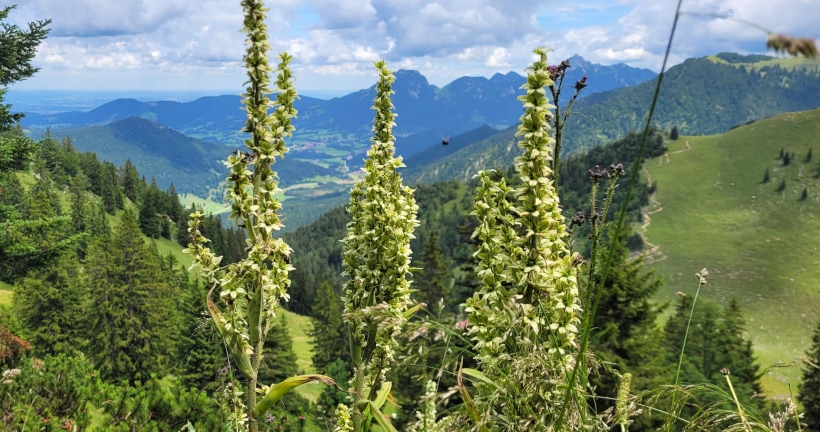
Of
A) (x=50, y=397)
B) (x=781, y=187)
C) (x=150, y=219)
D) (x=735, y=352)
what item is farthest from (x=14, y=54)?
(x=781, y=187)

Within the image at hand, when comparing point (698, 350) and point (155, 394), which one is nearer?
point (155, 394)

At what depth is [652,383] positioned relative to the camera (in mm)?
23312

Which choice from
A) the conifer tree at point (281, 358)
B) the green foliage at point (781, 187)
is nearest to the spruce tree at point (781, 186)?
the green foliage at point (781, 187)

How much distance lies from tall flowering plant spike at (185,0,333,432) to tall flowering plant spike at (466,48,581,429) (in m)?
1.40

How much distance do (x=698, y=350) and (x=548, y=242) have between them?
6436cm

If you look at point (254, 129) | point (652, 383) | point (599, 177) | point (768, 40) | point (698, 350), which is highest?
point (768, 40)

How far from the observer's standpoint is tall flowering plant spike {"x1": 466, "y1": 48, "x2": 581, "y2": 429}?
9.52ft

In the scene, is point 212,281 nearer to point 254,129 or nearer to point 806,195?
point 254,129

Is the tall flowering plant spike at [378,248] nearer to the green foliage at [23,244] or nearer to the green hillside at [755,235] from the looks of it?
the green foliage at [23,244]

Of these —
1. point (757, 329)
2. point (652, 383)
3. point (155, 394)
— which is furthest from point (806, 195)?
point (155, 394)

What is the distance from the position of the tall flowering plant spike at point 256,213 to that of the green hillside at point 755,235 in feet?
361

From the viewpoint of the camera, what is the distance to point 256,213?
384 cm

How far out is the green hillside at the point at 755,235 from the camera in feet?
377

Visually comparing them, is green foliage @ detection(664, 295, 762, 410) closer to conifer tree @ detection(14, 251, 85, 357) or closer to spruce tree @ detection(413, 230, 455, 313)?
spruce tree @ detection(413, 230, 455, 313)
